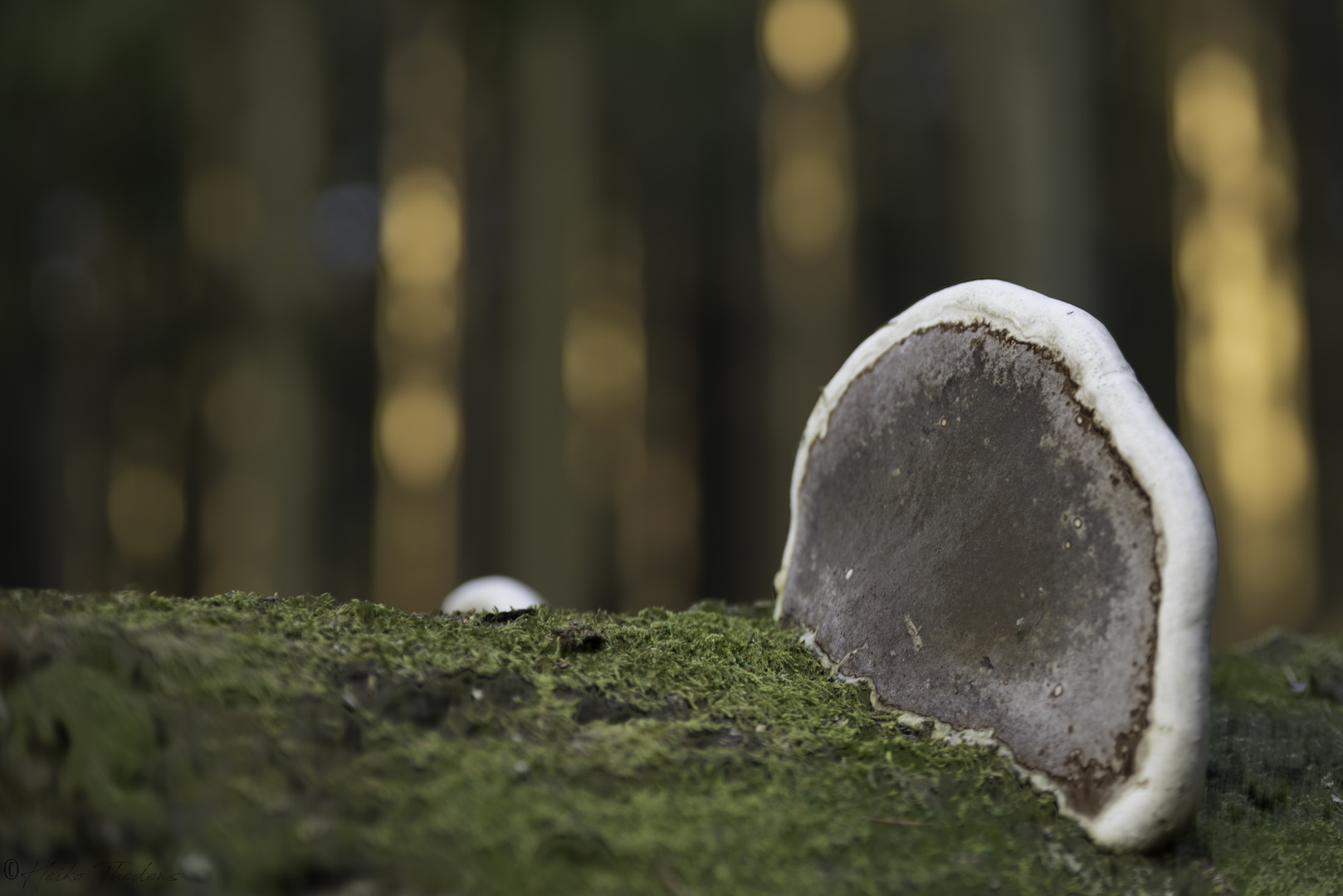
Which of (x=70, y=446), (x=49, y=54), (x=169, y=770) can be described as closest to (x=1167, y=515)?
(x=169, y=770)

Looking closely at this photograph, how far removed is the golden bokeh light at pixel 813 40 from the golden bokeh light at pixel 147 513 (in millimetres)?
11718

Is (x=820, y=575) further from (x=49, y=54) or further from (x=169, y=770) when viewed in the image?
(x=49, y=54)

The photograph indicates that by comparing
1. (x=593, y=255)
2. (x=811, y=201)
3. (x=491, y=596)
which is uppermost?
(x=811, y=201)

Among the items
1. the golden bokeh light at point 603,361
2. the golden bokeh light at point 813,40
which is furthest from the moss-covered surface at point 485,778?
the golden bokeh light at point 813,40

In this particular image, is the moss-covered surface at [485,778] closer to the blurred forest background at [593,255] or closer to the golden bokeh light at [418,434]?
the blurred forest background at [593,255]

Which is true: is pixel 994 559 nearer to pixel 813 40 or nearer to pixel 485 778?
pixel 485 778

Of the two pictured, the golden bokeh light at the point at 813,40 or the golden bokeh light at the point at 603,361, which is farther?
the golden bokeh light at the point at 603,361

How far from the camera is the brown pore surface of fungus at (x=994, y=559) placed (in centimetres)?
154

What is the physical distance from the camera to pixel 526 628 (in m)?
2.01

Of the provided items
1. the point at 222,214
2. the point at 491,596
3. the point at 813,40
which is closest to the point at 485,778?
the point at 491,596

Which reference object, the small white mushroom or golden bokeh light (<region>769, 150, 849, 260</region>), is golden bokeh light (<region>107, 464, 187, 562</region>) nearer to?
golden bokeh light (<region>769, 150, 849, 260</region>)

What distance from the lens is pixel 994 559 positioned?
5.75 ft

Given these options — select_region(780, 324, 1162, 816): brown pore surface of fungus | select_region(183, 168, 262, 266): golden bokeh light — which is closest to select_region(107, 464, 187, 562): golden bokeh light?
select_region(183, 168, 262, 266): golden bokeh light

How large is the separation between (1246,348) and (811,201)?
14.2 ft
